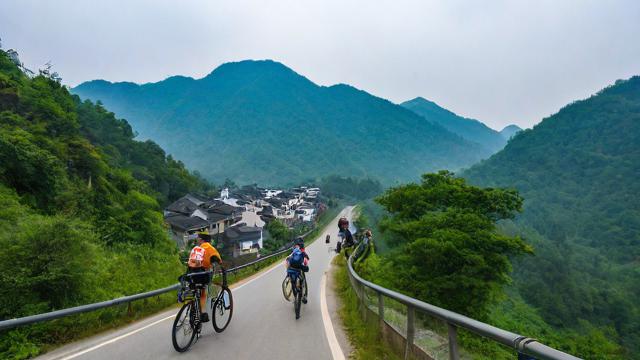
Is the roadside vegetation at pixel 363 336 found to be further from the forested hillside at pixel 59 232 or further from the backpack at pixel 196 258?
the forested hillside at pixel 59 232

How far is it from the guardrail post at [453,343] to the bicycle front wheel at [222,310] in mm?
4423

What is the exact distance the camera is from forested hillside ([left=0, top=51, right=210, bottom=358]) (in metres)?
6.62

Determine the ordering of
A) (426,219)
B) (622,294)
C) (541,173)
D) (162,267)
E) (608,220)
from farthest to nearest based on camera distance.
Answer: (541,173) → (608,220) → (622,294) → (426,219) → (162,267)

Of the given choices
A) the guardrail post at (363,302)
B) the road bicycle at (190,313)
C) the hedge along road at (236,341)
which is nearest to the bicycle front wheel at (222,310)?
the road bicycle at (190,313)

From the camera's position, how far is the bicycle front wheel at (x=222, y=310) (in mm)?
6327

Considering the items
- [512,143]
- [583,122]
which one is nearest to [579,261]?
[512,143]

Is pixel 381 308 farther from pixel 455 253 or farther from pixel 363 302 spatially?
pixel 455 253

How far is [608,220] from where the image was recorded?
3388 inches

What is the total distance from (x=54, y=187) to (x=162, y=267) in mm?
7881

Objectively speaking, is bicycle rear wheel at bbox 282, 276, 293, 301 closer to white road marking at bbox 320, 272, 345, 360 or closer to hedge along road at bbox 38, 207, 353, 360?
hedge along road at bbox 38, 207, 353, 360

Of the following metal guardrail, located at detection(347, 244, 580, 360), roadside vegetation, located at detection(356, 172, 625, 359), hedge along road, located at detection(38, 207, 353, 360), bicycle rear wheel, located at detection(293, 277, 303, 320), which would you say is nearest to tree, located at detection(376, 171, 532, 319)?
roadside vegetation, located at detection(356, 172, 625, 359)

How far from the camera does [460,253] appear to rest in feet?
53.8

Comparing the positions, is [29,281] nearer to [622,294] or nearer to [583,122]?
[622,294]

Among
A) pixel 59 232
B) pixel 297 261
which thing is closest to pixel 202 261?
pixel 297 261
